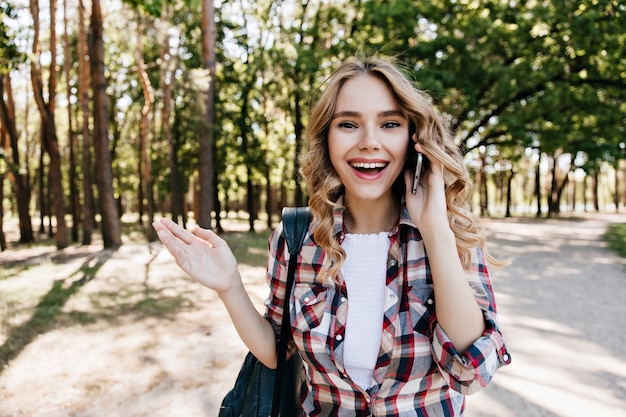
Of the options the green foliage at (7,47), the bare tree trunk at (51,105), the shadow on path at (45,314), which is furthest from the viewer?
the bare tree trunk at (51,105)

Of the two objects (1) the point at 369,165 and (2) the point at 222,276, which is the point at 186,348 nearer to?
(2) the point at 222,276

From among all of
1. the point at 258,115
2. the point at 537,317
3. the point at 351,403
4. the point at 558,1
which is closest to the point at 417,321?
the point at 351,403

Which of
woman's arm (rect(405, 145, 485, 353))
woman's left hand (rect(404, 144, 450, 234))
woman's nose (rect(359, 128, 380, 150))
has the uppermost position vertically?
woman's nose (rect(359, 128, 380, 150))

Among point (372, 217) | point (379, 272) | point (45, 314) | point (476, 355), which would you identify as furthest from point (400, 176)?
point (45, 314)

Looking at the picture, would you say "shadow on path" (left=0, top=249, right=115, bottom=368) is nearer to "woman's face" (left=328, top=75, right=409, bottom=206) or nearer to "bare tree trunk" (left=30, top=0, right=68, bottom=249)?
"bare tree trunk" (left=30, top=0, right=68, bottom=249)

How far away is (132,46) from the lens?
1755 centimetres

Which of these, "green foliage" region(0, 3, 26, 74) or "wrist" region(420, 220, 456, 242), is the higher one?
"green foliage" region(0, 3, 26, 74)

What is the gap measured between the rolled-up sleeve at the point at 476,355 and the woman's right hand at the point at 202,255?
0.79 metres

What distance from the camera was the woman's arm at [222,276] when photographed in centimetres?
168

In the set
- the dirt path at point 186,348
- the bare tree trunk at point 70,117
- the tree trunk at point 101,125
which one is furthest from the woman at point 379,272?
the bare tree trunk at point 70,117

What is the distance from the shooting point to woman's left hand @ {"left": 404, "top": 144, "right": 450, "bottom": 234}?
1463mm

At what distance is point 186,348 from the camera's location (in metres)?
5.23

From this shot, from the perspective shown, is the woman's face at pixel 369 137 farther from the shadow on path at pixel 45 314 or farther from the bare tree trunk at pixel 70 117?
the bare tree trunk at pixel 70 117

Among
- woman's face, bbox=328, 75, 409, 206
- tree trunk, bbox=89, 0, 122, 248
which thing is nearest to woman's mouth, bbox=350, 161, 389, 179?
woman's face, bbox=328, 75, 409, 206
